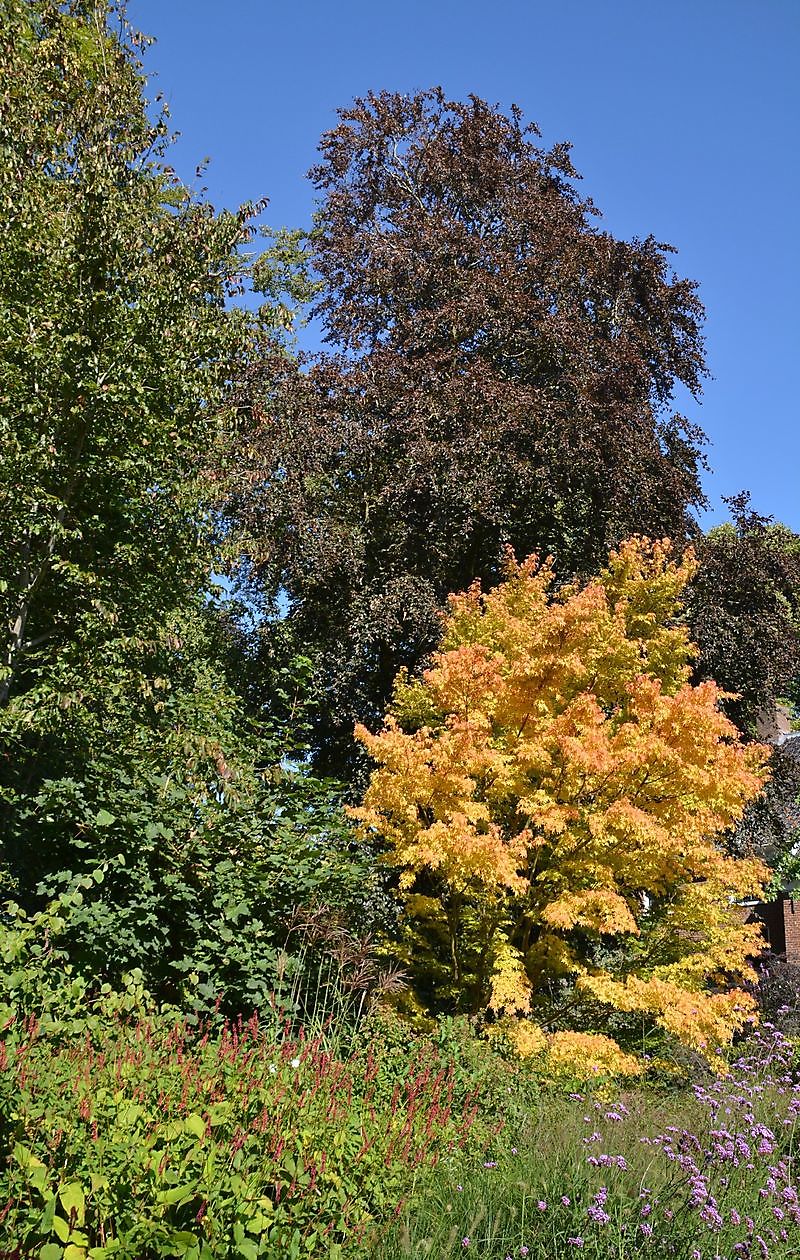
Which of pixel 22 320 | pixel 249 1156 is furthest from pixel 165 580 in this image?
pixel 249 1156

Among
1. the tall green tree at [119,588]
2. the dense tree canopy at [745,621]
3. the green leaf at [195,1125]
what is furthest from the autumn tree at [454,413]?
the green leaf at [195,1125]

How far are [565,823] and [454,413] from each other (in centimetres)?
645

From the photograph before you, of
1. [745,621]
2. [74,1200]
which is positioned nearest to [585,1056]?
[74,1200]

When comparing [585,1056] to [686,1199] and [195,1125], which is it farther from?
[195,1125]

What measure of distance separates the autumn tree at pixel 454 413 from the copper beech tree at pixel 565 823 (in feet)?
11.6

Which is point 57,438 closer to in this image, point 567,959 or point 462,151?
point 567,959

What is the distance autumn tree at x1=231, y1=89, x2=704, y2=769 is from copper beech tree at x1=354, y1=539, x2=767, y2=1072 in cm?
353

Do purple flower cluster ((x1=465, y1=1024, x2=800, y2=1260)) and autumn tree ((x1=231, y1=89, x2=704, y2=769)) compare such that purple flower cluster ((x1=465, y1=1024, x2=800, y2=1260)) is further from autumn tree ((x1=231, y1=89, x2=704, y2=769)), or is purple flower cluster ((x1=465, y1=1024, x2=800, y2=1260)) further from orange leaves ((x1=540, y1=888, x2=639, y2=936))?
autumn tree ((x1=231, y1=89, x2=704, y2=769))

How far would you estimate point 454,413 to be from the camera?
44.2ft

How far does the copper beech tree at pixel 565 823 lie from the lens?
329 inches

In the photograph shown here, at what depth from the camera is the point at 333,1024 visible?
7.06m

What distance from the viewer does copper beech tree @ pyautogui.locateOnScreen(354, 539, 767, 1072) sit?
8352mm

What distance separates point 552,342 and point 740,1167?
11.9m

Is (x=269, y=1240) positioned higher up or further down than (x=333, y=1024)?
further down
